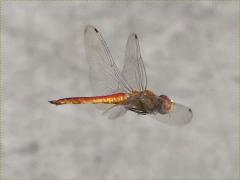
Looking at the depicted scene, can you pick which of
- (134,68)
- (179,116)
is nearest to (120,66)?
(134,68)

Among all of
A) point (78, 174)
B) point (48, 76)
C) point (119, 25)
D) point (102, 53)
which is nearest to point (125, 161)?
point (78, 174)

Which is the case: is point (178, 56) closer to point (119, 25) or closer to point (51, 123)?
point (119, 25)

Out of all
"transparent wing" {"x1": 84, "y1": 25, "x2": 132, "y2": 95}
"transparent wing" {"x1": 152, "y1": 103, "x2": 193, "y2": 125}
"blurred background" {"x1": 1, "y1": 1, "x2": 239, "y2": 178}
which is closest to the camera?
"transparent wing" {"x1": 152, "y1": 103, "x2": 193, "y2": 125}

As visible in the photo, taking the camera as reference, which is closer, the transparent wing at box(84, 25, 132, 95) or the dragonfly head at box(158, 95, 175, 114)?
the dragonfly head at box(158, 95, 175, 114)

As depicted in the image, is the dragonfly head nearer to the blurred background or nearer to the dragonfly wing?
the dragonfly wing

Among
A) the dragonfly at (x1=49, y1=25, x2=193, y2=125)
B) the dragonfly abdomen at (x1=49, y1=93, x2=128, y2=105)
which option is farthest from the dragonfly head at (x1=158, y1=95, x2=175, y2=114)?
the dragonfly abdomen at (x1=49, y1=93, x2=128, y2=105)

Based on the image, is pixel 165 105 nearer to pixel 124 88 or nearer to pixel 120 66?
pixel 124 88

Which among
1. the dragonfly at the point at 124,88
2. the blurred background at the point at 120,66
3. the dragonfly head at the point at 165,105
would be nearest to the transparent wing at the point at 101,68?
the dragonfly at the point at 124,88

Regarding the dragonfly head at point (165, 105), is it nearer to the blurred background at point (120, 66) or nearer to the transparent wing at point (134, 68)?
the transparent wing at point (134, 68)
